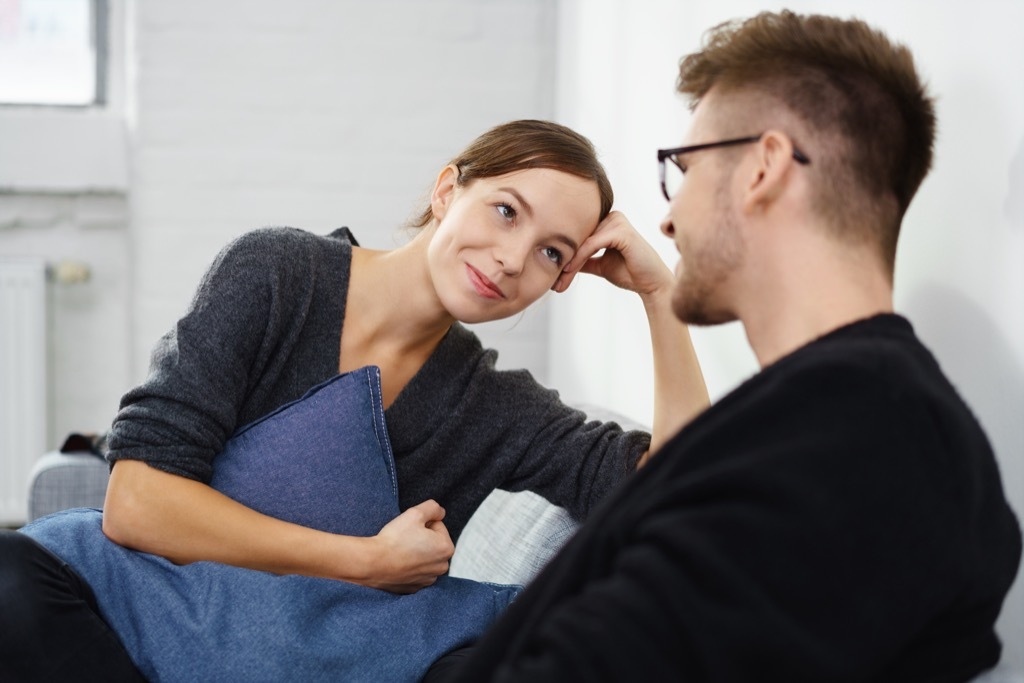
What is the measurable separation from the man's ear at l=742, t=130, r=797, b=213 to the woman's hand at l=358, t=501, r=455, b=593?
2.32 ft

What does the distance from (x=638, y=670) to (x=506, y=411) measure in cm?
96

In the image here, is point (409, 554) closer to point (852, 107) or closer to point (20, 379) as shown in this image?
point (852, 107)

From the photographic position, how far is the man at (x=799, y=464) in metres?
0.73

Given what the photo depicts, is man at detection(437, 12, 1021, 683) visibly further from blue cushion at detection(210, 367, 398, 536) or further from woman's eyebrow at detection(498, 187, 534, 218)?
blue cushion at detection(210, 367, 398, 536)

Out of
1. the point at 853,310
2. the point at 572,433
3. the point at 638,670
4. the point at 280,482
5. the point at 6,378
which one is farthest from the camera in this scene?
the point at 6,378

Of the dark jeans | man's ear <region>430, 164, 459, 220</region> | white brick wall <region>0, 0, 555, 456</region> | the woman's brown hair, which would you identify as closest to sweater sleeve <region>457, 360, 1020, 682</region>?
the dark jeans

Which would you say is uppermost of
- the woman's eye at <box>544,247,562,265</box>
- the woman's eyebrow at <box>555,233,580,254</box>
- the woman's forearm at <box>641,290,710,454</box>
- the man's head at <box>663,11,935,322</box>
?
the man's head at <box>663,11,935,322</box>

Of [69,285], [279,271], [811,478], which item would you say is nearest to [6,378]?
[69,285]

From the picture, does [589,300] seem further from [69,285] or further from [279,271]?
[69,285]

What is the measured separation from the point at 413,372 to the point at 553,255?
281mm

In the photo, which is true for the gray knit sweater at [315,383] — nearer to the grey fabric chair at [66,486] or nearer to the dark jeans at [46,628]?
the dark jeans at [46,628]

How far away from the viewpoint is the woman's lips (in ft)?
5.07

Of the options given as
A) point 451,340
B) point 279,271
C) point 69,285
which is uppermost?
point 279,271

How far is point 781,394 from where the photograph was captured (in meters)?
0.80
